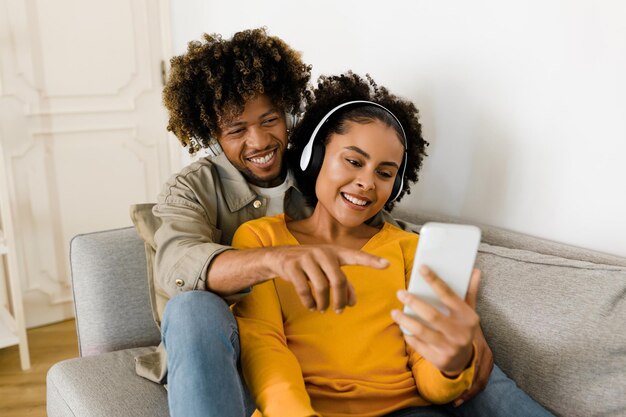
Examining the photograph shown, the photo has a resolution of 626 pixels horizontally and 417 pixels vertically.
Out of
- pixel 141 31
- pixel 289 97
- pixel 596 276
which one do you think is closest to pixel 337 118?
pixel 289 97

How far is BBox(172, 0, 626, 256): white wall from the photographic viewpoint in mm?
1225

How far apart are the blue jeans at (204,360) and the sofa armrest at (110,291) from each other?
465mm

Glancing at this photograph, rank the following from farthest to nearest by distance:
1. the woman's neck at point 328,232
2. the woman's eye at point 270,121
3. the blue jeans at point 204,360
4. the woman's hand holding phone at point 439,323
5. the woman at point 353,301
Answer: the woman's eye at point 270,121 → the woman's neck at point 328,232 → the woman at point 353,301 → the blue jeans at point 204,360 → the woman's hand holding phone at point 439,323

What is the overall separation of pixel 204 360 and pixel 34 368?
71.3 inches

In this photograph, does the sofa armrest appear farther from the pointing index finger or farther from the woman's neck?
the pointing index finger

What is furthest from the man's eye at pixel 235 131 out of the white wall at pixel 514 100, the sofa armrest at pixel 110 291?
the white wall at pixel 514 100

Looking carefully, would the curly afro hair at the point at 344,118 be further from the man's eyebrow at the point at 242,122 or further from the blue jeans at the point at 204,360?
the blue jeans at the point at 204,360

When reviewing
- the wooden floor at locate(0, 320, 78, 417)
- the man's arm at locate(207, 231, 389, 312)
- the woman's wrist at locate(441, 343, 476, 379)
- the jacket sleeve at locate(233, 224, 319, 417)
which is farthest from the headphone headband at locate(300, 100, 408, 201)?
the wooden floor at locate(0, 320, 78, 417)

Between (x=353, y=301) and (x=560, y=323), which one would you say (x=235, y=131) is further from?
(x=560, y=323)

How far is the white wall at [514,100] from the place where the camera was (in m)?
1.22

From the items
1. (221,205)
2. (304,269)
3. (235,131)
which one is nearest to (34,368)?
(221,205)

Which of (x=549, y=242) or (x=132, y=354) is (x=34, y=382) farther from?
(x=549, y=242)

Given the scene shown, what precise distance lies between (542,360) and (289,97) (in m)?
0.82

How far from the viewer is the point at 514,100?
4.53ft
